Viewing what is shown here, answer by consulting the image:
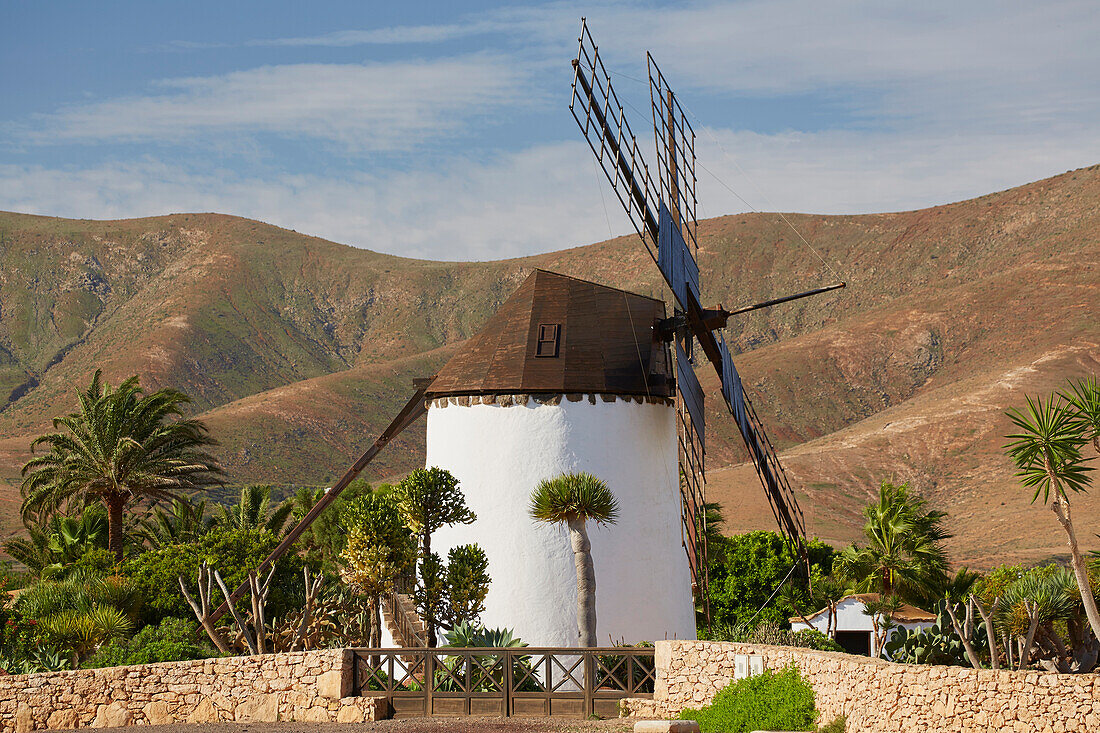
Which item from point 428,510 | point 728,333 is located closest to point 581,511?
point 428,510

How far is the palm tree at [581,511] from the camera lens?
19531 mm

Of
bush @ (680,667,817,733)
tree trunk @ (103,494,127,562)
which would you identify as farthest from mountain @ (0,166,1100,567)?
bush @ (680,667,817,733)

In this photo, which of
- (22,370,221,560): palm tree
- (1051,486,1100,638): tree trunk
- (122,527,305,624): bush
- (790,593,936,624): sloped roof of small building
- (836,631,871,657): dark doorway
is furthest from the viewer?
(22,370,221,560): palm tree

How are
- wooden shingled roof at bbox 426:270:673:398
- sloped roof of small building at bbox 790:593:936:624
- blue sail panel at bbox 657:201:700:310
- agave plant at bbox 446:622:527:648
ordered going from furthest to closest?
sloped roof of small building at bbox 790:593:936:624
blue sail panel at bbox 657:201:700:310
wooden shingled roof at bbox 426:270:673:398
agave plant at bbox 446:622:527:648

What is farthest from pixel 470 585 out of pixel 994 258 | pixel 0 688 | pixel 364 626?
pixel 994 258

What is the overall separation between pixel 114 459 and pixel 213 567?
6.18 m

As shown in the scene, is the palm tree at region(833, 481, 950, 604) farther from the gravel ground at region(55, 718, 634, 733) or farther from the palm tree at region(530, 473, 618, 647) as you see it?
the gravel ground at region(55, 718, 634, 733)

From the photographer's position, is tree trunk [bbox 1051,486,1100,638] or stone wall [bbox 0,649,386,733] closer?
tree trunk [bbox 1051,486,1100,638]

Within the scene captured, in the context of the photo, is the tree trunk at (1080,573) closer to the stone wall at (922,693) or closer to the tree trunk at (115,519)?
the stone wall at (922,693)

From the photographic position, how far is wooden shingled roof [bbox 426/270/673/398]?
79.6 ft

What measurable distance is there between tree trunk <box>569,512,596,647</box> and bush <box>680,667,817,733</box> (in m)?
4.42

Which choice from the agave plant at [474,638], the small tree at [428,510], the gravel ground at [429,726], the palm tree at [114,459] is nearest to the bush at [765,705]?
the gravel ground at [429,726]

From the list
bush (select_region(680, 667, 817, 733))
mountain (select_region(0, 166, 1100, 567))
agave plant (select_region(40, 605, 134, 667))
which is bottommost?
bush (select_region(680, 667, 817, 733))

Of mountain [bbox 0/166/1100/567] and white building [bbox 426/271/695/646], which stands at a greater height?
mountain [bbox 0/166/1100/567]
